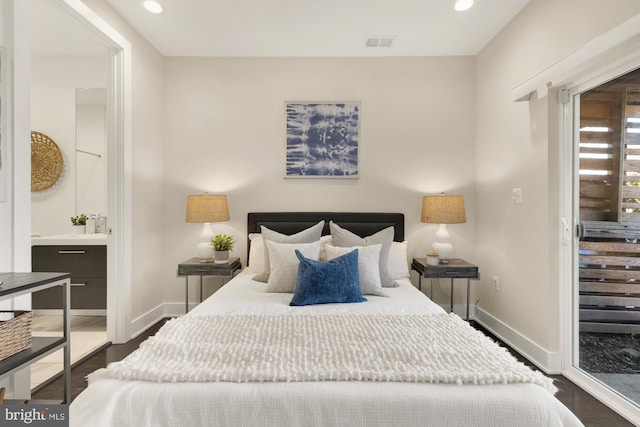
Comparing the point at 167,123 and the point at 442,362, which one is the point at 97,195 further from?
the point at 442,362

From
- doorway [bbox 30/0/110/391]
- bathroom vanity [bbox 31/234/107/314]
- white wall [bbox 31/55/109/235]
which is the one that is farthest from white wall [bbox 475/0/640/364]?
white wall [bbox 31/55/109/235]

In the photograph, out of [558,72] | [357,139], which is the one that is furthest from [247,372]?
[357,139]

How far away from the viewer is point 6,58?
189 centimetres

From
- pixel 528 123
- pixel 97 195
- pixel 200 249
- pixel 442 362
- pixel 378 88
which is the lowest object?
pixel 442 362

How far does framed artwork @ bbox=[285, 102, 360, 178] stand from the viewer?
363 centimetres

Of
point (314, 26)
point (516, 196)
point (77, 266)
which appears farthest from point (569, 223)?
point (77, 266)

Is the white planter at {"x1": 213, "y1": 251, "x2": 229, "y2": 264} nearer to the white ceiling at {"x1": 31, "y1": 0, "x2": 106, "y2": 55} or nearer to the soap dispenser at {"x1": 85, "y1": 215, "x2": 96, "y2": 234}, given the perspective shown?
the soap dispenser at {"x1": 85, "y1": 215, "x2": 96, "y2": 234}

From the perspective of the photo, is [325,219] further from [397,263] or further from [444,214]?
[444,214]

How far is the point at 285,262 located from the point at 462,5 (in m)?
2.38

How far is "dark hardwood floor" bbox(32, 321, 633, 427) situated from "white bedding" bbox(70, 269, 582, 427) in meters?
1.02

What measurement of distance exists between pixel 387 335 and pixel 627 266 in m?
1.49

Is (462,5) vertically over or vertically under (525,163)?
over

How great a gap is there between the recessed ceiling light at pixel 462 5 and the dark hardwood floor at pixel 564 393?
2755mm

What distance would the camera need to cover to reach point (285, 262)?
264cm
